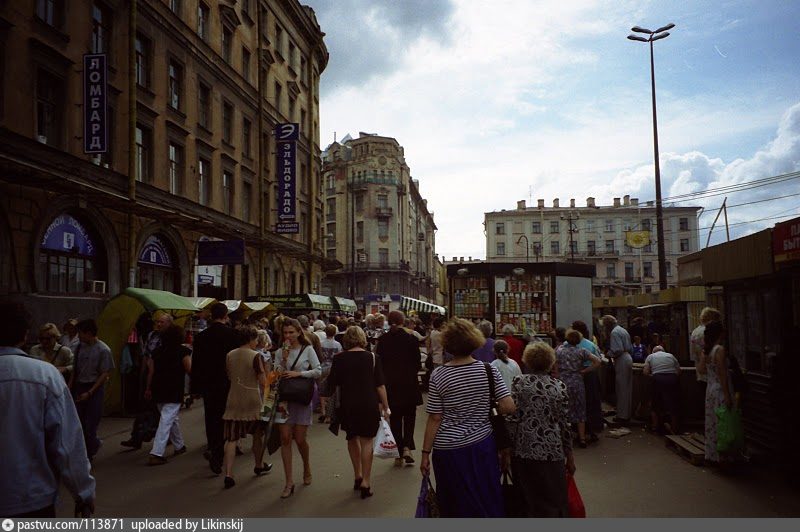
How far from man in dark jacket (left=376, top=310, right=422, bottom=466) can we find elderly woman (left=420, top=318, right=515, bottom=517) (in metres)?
3.41

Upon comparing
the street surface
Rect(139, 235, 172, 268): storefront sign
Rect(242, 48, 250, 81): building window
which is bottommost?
the street surface

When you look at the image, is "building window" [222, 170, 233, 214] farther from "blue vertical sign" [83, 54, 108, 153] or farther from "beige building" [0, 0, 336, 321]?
"blue vertical sign" [83, 54, 108, 153]

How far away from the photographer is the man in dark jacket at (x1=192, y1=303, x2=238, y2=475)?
24.3 feet

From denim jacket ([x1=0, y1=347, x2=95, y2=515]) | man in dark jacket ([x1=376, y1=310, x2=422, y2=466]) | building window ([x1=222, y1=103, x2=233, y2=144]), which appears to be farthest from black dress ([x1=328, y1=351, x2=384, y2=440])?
building window ([x1=222, y1=103, x2=233, y2=144])

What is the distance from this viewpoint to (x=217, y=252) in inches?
880

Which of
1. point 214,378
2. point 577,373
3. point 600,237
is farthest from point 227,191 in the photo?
point 600,237

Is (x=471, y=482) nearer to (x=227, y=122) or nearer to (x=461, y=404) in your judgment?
(x=461, y=404)

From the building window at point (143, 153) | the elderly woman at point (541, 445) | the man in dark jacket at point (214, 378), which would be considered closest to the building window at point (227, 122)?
the building window at point (143, 153)

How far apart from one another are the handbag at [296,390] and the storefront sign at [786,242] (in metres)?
5.89

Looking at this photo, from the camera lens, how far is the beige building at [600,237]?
8900 centimetres

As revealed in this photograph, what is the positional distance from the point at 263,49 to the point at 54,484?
2919 cm

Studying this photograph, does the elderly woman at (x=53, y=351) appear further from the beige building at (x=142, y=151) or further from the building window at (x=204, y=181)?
the building window at (x=204, y=181)

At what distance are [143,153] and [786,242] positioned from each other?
58.7ft

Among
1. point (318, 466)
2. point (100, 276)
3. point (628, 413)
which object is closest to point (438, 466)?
point (318, 466)
